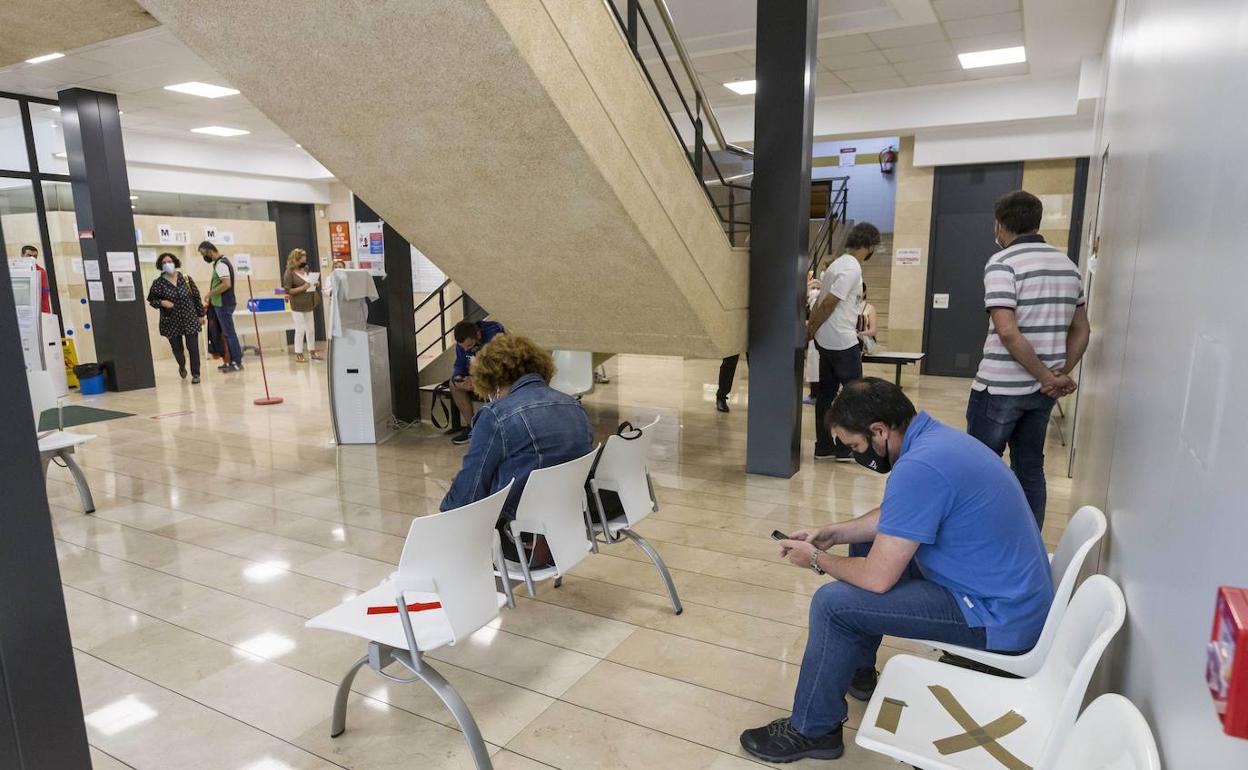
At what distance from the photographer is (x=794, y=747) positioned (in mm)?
2201

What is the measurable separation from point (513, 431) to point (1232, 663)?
2.27 metres

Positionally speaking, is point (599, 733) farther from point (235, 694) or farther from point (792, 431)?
point (792, 431)

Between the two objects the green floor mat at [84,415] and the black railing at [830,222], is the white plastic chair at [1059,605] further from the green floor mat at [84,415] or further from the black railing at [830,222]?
the green floor mat at [84,415]

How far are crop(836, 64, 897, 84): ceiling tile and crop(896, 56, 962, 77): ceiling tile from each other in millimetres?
120

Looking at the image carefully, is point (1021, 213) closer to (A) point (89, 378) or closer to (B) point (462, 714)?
(B) point (462, 714)

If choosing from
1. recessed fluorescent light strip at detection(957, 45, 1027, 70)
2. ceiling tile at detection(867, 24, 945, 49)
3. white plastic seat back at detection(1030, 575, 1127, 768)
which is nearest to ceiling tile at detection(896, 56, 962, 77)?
recessed fluorescent light strip at detection(957, 45, 1027, 70)

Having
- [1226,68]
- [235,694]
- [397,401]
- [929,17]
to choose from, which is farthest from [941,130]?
[235,694]

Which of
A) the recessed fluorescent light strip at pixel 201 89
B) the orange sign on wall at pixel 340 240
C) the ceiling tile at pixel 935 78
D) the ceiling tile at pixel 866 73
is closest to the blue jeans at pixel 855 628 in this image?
the ceiling tile at pixel 866 73

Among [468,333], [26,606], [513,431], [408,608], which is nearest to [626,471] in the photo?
[513,431]

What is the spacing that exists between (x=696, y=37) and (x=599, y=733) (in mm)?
6735

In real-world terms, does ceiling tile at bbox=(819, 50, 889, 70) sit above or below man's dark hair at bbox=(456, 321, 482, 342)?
above

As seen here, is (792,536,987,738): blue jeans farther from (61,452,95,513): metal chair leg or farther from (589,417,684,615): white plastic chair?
(61,452,95,513): metal chair leg

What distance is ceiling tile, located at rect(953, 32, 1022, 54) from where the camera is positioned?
7.09m

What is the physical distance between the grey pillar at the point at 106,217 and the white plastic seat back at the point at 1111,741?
10200 millimetres
